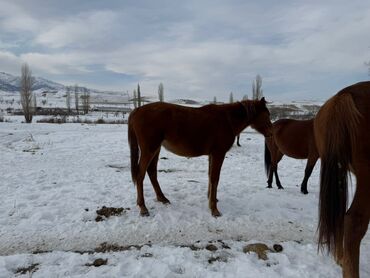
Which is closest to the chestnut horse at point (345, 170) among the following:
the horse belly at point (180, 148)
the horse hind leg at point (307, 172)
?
the horse belly at point (180, 148)

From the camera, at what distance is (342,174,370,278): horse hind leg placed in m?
2.56

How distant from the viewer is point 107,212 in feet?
15.5

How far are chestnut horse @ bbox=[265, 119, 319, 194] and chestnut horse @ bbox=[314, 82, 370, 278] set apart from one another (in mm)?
3953

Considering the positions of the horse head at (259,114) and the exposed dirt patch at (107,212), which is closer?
the exposed dirt patch at (107,212)

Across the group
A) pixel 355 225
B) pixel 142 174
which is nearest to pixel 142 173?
pixel 142 174

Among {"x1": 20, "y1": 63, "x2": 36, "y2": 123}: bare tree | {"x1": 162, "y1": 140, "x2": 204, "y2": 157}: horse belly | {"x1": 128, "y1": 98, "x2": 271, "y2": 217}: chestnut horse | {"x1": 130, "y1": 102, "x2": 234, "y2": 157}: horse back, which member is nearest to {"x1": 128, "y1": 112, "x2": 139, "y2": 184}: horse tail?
{"x1": 128, "y1": 98, "x2": 271, "y2": 217}: chestnut horse

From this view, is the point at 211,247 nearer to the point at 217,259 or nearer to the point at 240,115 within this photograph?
the point at 217,259

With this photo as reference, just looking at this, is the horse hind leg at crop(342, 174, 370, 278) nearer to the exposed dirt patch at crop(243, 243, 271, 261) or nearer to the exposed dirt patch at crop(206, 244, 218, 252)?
the exposed dirt patch at crop(243, 243, 271, 261)

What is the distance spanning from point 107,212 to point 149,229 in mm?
888

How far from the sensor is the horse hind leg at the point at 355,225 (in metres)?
2.56

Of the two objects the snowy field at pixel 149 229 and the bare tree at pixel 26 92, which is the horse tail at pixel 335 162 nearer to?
the snowy field at pixel 149 229

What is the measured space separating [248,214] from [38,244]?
3113mm

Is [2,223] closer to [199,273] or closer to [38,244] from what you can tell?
[38,244]

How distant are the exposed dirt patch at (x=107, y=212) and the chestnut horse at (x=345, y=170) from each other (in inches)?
121
